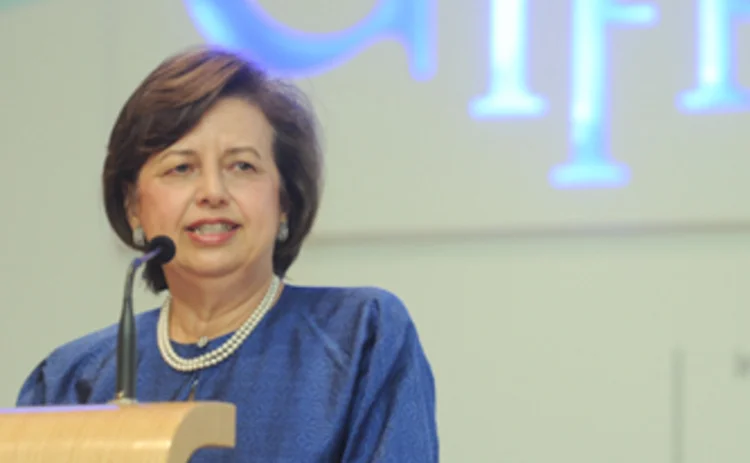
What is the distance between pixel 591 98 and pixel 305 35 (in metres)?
0.66

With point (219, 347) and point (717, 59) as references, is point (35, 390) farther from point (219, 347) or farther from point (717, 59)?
point (717, 59)

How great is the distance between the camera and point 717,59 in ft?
7.28

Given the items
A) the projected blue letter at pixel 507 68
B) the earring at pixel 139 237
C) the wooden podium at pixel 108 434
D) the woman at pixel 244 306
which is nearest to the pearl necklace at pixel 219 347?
the woman at pixel 244 306

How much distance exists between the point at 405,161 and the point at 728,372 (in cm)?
77

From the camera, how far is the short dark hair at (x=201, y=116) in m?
1.72

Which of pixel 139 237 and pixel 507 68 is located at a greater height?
pixel 507 68

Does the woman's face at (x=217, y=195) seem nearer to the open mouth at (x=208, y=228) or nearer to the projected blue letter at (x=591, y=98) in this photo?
the open mouth at (x=208, y=228)

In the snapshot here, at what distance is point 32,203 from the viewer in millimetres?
2834

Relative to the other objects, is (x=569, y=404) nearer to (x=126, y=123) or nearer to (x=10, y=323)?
(x=126, y=123)

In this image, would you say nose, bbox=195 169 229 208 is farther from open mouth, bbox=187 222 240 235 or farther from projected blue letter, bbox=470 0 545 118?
projected blue letter, bbox=470 0 545 118

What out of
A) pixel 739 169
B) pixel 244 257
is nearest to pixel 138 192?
pixel 244 257

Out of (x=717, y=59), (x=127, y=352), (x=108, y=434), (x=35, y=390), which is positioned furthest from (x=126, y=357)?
(x=717, y=59)

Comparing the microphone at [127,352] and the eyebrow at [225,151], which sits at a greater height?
the eyebrow at [225,151]

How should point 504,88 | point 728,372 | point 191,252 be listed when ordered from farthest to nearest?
point 504,88 < point 728,372 < point 191,252
